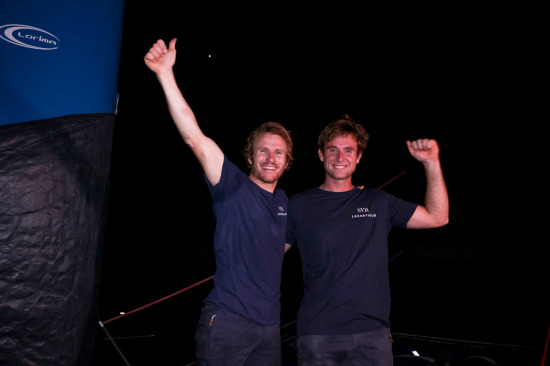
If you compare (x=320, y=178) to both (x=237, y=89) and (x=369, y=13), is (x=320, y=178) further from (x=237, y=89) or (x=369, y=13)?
(x=369, y=13)

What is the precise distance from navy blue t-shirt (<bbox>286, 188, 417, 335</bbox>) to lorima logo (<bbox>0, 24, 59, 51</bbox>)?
1.26m

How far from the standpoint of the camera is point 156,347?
349 centimetres

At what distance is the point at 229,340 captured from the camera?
1.42m

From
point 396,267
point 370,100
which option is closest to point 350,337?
point 370,100

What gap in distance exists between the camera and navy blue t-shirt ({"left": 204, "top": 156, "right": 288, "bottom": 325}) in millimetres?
1479

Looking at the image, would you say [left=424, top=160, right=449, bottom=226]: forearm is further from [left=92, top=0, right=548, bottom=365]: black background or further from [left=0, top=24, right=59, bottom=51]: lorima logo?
[left=92, top=0, right=548, bottom=365]: black background

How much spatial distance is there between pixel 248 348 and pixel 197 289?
6753 millimetres

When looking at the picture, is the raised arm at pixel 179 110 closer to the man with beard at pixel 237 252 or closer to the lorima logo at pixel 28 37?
the man with beard at pixel 237 252

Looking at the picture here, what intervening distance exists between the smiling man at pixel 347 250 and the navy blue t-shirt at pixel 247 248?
0.16 meters

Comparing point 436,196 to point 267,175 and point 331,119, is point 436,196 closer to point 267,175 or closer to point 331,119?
point 267,175

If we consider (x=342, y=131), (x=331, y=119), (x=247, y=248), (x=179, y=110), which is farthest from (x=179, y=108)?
(x=331, y=119)

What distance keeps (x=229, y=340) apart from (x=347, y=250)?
68 centimetres

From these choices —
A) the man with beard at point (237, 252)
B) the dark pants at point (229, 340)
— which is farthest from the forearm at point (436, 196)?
the dark pants at point (229, 340)

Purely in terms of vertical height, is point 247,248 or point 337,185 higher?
point 337,185
